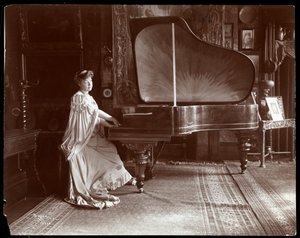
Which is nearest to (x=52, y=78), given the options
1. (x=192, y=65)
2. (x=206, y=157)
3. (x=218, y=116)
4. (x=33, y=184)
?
(x=33, y=184)

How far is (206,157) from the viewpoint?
18.8 feet

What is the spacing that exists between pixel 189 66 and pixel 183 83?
0.20 m

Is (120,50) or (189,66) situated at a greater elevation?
(120,50)

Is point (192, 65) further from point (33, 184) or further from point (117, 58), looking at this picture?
point (33, 184)

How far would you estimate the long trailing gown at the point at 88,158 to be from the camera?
12.2ft

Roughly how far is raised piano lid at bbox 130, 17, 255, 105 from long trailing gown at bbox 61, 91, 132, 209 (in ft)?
2.49

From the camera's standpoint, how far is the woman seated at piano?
3707 millimetres

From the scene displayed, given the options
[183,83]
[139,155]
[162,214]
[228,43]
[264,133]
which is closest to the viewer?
[162,214]

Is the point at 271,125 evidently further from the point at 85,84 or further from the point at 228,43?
the point at 85,84

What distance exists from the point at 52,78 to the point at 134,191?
1494 mm

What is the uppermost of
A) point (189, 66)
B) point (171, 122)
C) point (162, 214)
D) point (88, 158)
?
point (189, 66)

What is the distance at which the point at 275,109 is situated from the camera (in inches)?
211

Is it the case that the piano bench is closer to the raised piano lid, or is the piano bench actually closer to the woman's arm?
the raised piano lid

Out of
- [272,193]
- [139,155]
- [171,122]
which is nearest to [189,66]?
[171,122]
